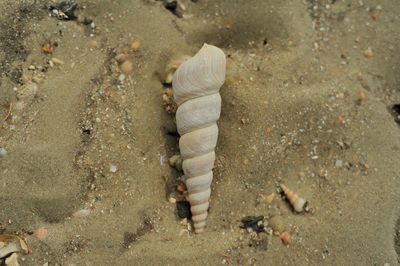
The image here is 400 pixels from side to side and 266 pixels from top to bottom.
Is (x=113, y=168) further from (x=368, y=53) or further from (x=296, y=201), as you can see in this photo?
(x=368, y=53)

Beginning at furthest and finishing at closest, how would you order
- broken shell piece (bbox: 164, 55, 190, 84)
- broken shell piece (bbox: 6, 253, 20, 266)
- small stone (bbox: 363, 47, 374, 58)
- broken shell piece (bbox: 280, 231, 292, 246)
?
1. small stone (bbox: 363, 47, 374, 58)
2. broken shell piece (bbox: 164, 55, 190, 84)
3. broken shell piece (bbox: 280, 231, 292, 246)
4. broken shell piece (bbox: 6, 253, 20, 266)

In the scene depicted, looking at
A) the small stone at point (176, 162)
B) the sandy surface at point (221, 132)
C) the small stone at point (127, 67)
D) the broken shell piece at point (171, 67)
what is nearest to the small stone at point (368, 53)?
the sandy surface at point (221, 132)

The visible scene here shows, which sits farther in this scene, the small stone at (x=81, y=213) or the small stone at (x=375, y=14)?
the small stone at (x=375, y=14)

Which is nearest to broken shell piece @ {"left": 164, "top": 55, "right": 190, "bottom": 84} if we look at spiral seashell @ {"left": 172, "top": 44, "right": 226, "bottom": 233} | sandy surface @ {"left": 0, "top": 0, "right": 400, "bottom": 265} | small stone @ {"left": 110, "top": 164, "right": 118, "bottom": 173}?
sandy surface @ {"left": 0, "top": 0, "right": 400, "bottom": 265}

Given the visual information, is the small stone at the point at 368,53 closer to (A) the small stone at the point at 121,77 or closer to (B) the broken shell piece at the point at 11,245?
(A) the small stone at the point at 121,77

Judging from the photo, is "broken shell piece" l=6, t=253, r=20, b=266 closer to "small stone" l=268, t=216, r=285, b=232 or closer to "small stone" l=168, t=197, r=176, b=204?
"small stone" l=168, t=197, r=176, b=204

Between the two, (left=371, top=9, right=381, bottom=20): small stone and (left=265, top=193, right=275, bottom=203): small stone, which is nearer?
(left=265, top=193, right=275, bottom=203): small stone

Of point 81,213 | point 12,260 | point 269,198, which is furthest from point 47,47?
point 269,198

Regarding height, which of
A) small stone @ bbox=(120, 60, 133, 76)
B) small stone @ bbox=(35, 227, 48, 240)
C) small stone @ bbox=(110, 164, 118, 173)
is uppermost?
small stone @ bbox=(120, 60, 133, 76)
